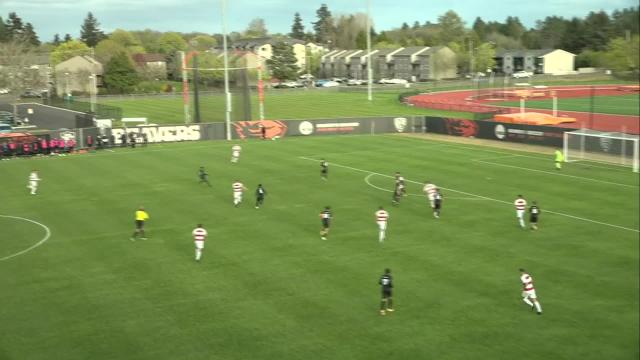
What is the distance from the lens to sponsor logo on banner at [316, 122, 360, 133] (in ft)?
226

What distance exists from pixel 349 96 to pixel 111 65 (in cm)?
4729

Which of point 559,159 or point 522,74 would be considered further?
point 522,74

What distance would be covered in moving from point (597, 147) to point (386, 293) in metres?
33.4

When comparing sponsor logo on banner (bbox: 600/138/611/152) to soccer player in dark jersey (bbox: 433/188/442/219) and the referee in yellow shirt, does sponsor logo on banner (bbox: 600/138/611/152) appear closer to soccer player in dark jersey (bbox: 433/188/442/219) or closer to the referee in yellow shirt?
soccer player in dark jersey (bbox: 433/188/442/219)

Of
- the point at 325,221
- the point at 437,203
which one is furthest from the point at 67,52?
the point at 325,221

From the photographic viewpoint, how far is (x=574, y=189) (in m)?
37.1

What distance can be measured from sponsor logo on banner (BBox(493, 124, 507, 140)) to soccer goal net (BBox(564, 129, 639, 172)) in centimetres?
902

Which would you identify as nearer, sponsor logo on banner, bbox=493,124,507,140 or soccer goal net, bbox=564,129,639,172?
soccer goal net, bbox=564,129,639,172

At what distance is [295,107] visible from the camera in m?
96.8

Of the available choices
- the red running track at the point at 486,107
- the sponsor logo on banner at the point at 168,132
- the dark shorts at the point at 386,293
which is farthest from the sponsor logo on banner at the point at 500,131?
the dark shorts at the point at 386,293

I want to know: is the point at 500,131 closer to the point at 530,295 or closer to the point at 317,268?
the point at 317,268

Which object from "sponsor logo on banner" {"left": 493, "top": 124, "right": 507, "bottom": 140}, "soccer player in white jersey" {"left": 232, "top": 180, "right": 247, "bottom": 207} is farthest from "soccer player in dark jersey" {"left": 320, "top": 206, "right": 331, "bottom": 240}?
"sponsor logo on banner" {"left": 493, "top": 124, "right": 507, "bottom": 140}

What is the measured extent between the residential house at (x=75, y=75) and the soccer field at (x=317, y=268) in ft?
279

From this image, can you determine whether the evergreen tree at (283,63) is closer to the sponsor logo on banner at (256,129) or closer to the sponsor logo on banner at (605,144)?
the sponsor logo on banner at (256,129)
